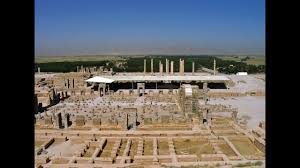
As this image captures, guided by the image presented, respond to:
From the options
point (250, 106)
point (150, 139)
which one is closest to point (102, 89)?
point (250, 106)

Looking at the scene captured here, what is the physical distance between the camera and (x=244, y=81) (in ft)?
200

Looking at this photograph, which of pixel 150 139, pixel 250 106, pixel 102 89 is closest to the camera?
pixel 150 139

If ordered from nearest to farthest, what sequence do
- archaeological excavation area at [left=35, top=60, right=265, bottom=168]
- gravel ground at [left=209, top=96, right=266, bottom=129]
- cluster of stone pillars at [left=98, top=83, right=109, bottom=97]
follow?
archaeological excavation area at [left=35, top=60, right=265, bottom=168] < gravel ground at [left=209, top=96, right=266, bottom=129] < cluster of stone pillars at [left=98, top=83, right=109, bottom=97]

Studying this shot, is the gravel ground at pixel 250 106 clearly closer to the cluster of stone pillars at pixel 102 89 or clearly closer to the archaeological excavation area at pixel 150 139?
the archaeological excavation area at pixel 150 139

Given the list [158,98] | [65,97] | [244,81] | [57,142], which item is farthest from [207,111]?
[244,81]

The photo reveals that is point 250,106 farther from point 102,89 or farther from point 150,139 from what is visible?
point 102,89

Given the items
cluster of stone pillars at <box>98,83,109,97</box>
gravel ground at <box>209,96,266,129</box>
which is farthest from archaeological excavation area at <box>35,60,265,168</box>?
cluster of stone pillars at <box>98,83,109,97</box>

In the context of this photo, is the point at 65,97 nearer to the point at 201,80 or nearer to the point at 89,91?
the point at 89,91

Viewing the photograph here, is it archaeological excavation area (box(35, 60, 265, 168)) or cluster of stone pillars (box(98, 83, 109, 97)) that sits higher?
cluster of stone pillars (box(98, 83, 109, 97))

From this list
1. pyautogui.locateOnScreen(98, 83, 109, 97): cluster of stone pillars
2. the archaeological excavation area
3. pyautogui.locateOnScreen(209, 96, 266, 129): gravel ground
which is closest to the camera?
the archaeological excavation area

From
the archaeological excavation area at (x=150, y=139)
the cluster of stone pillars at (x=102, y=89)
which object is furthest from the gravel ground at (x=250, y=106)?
the cluster of stone pillars at (x=102, y=89)

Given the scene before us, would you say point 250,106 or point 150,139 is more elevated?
point 250,106

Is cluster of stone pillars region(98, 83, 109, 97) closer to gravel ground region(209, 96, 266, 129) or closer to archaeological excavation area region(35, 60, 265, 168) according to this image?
archaeological excavation area region(35, 60, 265, 168)
